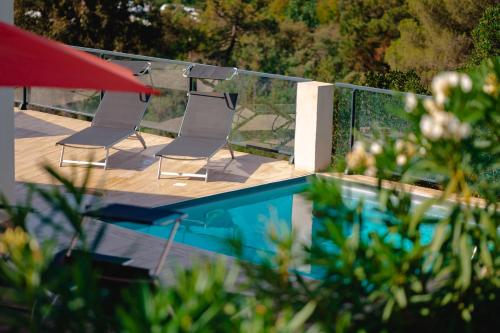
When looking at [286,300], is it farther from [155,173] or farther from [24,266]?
[155,173]

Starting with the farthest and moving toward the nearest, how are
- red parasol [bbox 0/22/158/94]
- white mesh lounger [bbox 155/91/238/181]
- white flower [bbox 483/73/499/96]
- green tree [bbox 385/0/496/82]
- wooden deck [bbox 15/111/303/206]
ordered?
green tree [bbox 385/0/496/82]
white mesh lounger [bbox 155/91/238/181]
wooden deck [bbox 15/111/303/206]
red parasol [bbox 0/22/158/94]
white flower [bbox 483/73/499/96]

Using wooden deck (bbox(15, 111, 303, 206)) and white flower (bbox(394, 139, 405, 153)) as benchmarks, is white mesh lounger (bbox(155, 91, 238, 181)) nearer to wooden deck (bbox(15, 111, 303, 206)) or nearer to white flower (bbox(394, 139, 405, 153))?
wooden deck (bbox(15, 111, 303, 206))

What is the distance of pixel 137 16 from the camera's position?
139ft

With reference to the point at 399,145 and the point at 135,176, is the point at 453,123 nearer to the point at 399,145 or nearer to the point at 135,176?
the point at 399,145

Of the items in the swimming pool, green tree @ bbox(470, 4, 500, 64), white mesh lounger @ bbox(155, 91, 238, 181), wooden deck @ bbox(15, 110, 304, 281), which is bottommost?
the swimming pool

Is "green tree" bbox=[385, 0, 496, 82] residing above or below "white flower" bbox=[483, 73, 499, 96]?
above

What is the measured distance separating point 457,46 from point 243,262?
115 feet

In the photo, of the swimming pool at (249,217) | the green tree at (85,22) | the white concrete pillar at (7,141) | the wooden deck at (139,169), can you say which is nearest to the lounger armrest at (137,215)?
the white concrete pillar at (7,141)

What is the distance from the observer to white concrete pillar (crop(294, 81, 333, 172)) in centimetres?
1116

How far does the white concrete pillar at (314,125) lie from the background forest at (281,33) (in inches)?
928

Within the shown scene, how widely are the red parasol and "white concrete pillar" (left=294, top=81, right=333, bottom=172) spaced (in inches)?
232

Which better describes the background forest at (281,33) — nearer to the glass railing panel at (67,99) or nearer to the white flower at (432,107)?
the glass railing panel at (67,99)

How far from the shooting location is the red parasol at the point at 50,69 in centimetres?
516

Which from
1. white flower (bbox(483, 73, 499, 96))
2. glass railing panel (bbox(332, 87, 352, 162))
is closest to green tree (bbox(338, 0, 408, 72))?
glass railing panel (bbox(332, 87, 352, 162))
